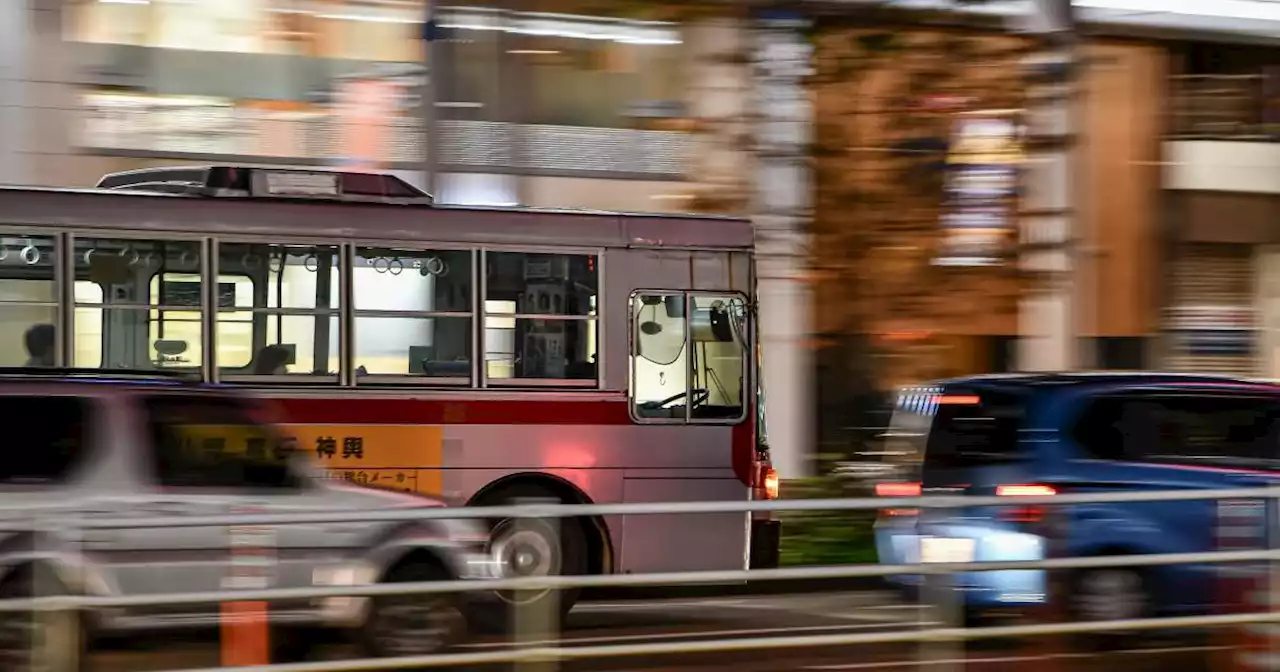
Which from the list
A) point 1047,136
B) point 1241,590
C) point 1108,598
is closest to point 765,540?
point 1108,598

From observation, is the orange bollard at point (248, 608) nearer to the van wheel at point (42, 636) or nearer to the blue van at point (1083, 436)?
the van wheel at point (42, 636)

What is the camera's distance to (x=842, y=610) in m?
7.18

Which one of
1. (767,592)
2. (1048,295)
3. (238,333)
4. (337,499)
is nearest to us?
(767,592)

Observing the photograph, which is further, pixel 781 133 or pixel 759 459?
pixel 759 459

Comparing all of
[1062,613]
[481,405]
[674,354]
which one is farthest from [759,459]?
[1062,613]

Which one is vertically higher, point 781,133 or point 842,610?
point 781,133

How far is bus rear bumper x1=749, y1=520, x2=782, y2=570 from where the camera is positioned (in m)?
7.87

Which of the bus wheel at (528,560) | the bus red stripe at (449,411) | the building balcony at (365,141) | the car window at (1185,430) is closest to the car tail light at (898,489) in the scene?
the car window at (1185,430)

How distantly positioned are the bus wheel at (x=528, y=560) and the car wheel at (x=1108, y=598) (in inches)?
86.3

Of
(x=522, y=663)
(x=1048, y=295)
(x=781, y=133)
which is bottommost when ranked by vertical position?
(x=522, y=663)

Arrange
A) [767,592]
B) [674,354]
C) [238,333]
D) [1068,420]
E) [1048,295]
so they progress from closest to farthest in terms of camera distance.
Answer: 1. [767,592]
2. [1068,420]
3. [1048,295]
4. [238,333]
5. [674,354]

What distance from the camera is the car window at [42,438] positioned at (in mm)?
8359

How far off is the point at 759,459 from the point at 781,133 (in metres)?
3.24

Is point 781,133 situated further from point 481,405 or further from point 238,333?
point 238,333
